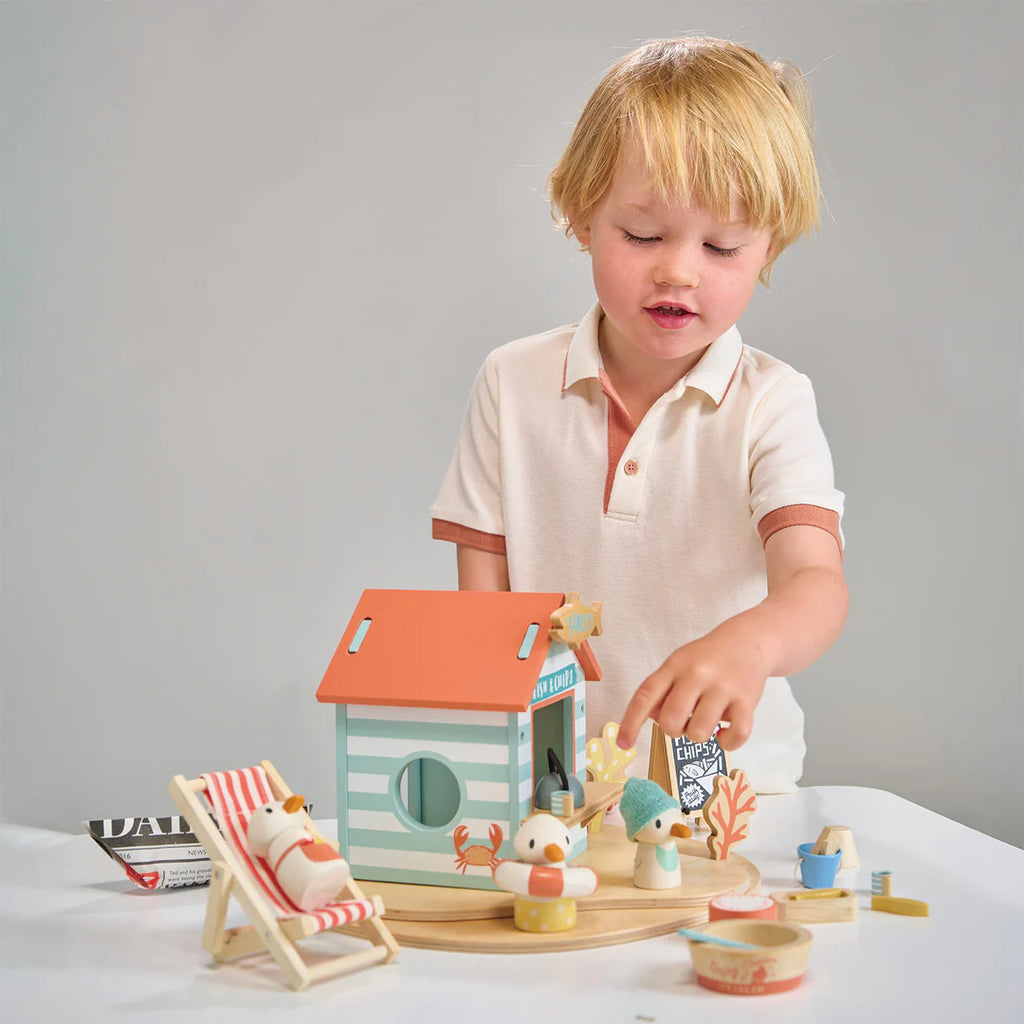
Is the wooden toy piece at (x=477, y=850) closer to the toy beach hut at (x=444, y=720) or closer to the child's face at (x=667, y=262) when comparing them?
the toy beach hut at (x=444, y=720)

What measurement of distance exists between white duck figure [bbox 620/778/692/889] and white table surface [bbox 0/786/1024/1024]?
0.05 metres

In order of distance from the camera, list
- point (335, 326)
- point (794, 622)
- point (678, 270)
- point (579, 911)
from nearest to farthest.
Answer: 1. point (579, 911)
2. point (794, 622)
3. point (678, 270)
4. point (335, 326)

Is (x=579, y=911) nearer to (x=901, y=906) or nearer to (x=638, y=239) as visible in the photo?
(x=901, y=906)

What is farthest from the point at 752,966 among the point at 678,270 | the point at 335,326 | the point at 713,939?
the point at 335,326

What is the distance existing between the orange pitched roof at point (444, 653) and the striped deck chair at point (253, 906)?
0.29 feet

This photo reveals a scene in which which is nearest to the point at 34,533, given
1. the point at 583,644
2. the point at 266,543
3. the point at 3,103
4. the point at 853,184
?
the point at 266,543

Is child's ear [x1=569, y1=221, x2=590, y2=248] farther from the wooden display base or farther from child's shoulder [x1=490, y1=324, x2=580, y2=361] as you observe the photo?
the wooden display base

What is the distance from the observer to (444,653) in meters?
0.82

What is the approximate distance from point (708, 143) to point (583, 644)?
1.33ft

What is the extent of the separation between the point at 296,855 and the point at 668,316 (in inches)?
21.0

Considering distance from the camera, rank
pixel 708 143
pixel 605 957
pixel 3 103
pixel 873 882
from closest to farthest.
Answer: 1. pixel 605 957
2. pixel 873 882
3. pixel 708 143
4. pixel 3 103

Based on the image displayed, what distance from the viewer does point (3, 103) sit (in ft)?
5.69

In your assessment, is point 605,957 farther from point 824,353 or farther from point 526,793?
point 824,353

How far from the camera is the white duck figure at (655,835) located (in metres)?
0.77
